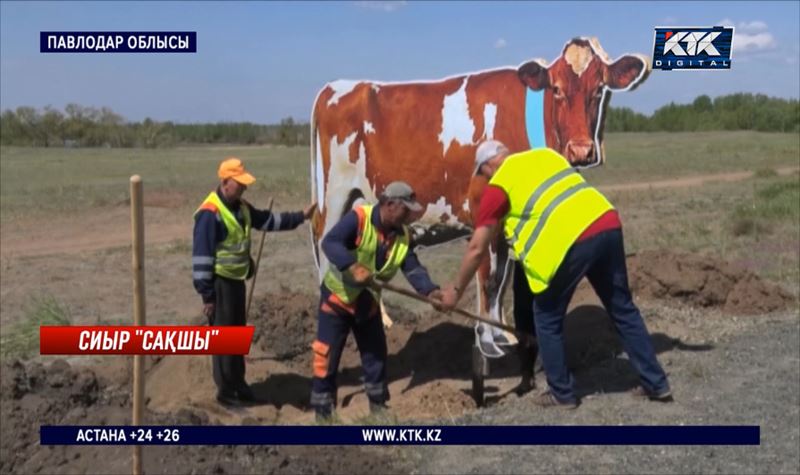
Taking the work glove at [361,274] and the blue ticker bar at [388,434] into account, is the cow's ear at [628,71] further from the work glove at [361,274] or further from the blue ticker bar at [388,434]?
the blue ticker bar at [388,434]

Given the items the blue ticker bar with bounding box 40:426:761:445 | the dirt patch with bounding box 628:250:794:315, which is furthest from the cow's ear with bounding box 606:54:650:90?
the blue ticker bar with bounding box 40:426:761:445

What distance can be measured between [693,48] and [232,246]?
5.47m

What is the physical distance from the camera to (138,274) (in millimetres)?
3586

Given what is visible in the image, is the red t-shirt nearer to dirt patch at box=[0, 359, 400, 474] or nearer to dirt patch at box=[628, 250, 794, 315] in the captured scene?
dirt patch at box=[0, 359, 400, 474]

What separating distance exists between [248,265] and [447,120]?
75.8 inches

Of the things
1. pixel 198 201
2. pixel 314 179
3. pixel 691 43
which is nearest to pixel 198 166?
pixel 198 201

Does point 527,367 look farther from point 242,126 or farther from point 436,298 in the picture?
point 242,126

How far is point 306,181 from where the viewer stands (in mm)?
26766

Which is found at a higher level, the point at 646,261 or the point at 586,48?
the point at 586,48

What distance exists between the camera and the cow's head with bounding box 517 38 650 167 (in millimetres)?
7105

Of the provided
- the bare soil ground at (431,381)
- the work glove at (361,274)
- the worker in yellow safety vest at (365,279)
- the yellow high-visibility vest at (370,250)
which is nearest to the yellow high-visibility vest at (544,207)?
the worker in yellow safety vest at (365,279)

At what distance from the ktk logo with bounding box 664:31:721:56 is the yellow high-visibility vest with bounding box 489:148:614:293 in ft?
10.8

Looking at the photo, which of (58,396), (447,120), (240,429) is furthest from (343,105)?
(240,429)

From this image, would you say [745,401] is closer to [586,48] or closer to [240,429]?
[586,48]
